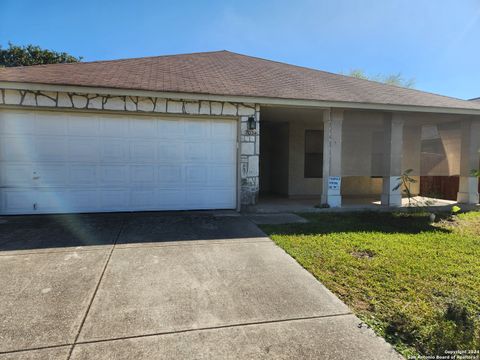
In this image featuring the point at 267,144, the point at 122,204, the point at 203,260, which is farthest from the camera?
the point at 267,144

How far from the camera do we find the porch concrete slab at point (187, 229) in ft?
17.5

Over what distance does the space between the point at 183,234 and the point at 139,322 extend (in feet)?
9.75

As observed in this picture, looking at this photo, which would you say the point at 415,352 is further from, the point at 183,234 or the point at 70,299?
the point at 183,234

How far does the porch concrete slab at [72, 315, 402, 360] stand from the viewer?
231 centimetres

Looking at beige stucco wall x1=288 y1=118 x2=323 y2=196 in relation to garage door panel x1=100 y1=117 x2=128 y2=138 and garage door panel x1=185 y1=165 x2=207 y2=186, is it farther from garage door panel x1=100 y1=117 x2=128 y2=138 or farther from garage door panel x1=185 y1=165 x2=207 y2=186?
garage door panel x1=100 y1=117 x2=128 y2=138

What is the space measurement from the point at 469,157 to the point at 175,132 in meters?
9.19

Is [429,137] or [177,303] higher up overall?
[429,137]

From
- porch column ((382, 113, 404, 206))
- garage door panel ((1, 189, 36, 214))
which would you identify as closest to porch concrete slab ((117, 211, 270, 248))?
garage door panel ((1, 189, 36, 214))

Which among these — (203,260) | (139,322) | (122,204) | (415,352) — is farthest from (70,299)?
(122,204)

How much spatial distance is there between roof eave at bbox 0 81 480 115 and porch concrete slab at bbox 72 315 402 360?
18.5 ft

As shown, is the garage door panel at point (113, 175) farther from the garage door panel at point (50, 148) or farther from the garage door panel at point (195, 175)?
the garage door panel at point (195, 175)

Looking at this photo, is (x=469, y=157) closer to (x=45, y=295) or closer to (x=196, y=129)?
(x=196, y=129)

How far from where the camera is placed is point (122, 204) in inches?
296

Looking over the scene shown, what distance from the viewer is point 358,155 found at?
8672 mm
